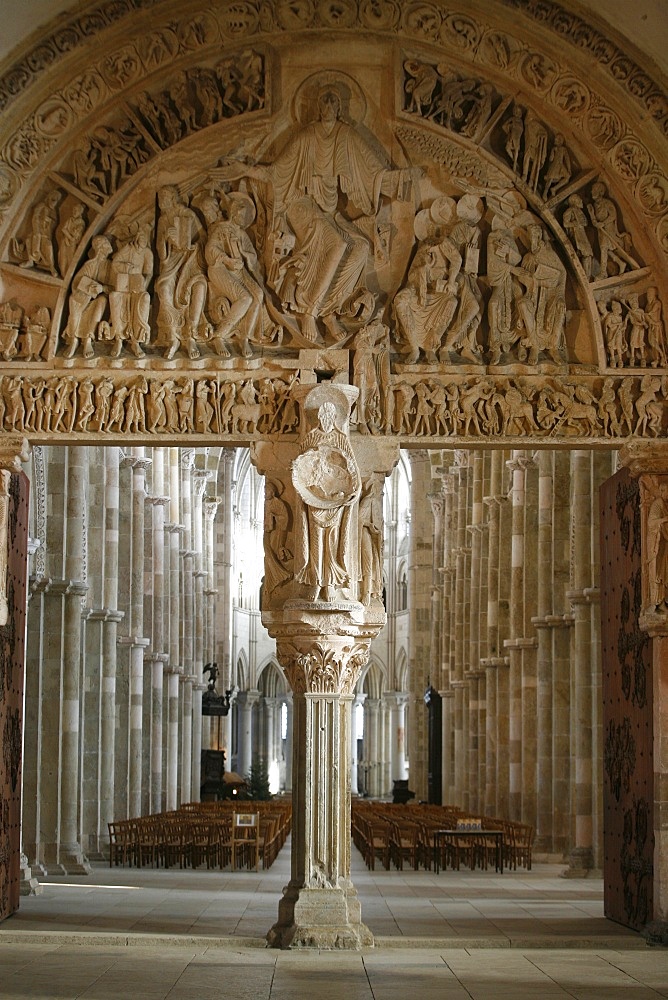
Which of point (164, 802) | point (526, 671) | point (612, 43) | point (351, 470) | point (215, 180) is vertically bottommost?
point (164, 802)

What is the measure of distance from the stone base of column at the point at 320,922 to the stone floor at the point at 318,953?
0.73ft

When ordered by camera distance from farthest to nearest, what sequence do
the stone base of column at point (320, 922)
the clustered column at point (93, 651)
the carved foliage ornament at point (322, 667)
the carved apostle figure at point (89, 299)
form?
the clustered column at point (93, 651) < the carved apostle figure at point (89, 299) < the carved foliage ornament at point (322, 667) < the stone base of column at point (320, 922)

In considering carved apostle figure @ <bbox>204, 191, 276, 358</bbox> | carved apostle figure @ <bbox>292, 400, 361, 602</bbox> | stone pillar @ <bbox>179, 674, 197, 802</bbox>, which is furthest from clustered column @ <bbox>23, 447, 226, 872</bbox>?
carved apostle figure @ <bbox>292, 400, 361, 602</bbox>

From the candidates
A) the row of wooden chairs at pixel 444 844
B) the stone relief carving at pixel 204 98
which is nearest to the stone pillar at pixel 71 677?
the row of wooden chairs at pixel 444 844

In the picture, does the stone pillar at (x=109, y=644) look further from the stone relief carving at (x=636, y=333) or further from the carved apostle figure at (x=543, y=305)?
the stone relief carving at (x=636, y=333)

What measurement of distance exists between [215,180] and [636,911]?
28.6 feet

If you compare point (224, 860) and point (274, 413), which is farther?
point (224, 860)

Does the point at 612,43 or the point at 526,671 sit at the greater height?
the point at 612,43

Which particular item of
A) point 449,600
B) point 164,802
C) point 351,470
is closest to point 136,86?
point 351,470

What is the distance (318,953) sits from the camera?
547 inches

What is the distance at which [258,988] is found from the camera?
38.6 ft

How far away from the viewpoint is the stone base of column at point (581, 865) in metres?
23.4

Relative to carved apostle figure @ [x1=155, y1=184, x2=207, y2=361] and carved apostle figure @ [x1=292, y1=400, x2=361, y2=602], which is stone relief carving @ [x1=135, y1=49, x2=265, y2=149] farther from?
carved apostle figure @ [x1=292, y1=400, x2=361, y2=602]

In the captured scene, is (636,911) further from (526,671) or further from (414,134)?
(526,671)
